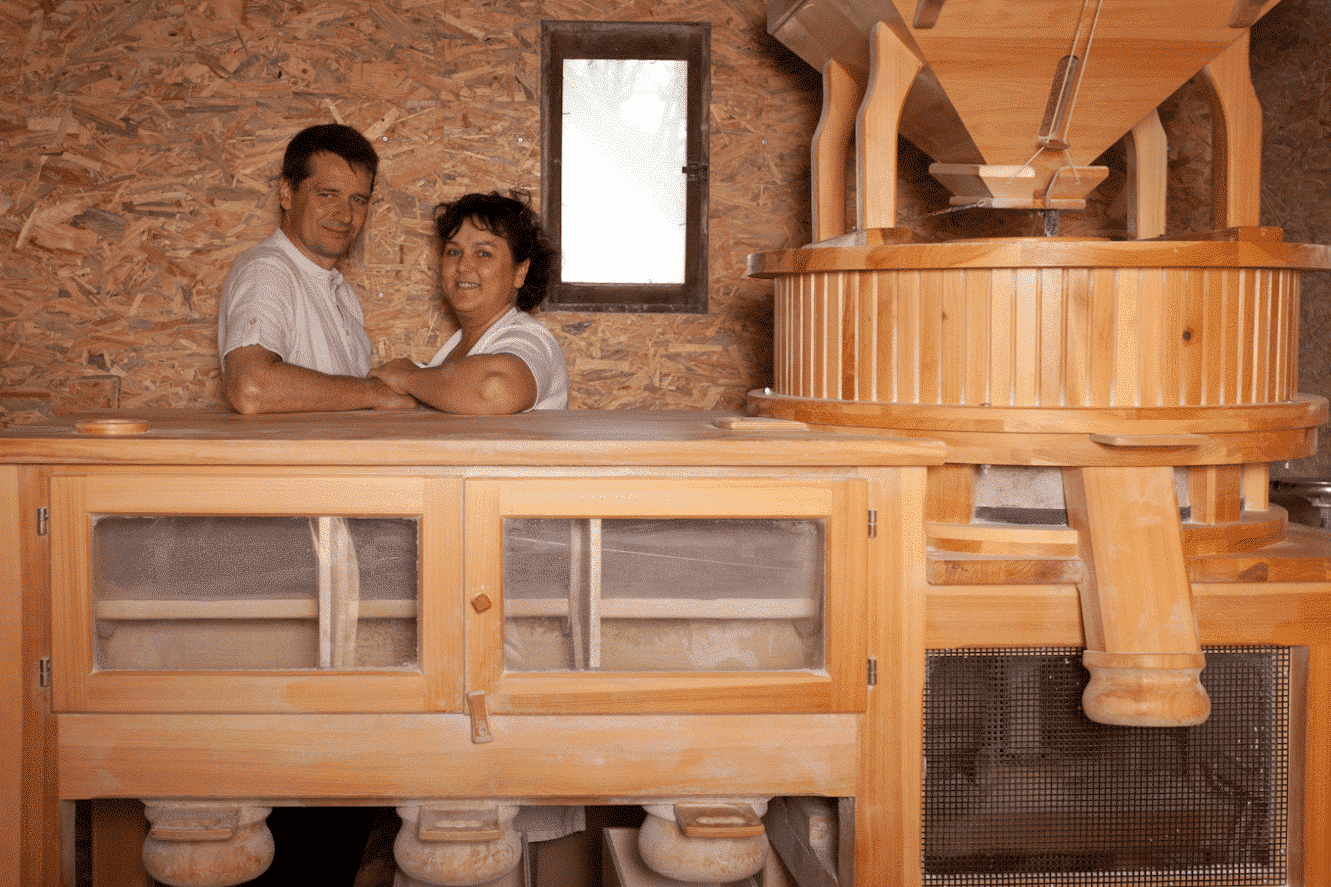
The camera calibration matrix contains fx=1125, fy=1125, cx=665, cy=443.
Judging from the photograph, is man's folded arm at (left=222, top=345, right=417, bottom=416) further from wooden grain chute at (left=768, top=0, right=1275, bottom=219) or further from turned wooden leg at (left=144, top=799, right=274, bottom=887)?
wooden grain chute at (left=768, top=0, right=1275, bottom=219)

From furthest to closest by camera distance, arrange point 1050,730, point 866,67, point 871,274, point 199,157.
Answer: point 199,157
point 866,67
point 871,274
point 1050,730

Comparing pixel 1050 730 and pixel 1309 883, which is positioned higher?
pixel 1050 730

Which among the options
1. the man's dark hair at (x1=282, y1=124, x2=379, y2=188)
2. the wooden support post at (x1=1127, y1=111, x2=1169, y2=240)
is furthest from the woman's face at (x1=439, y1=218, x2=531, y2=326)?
the wooden support post at (x1=1127, y1=111, x2=1169, y2=240)

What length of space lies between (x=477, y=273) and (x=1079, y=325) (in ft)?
5.40

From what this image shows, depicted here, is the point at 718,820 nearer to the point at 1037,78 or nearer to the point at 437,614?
the point at 437,614

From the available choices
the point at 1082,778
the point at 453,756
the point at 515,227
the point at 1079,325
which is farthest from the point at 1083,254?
the point at 515,227

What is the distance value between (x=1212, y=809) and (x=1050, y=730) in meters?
0.35

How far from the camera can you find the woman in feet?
9.45

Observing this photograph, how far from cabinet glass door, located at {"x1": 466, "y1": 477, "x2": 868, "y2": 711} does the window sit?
1577 millimetres

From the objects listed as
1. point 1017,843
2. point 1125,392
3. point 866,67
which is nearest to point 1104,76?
point 866,67

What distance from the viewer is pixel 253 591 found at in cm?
195

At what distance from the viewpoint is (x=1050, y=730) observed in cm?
207

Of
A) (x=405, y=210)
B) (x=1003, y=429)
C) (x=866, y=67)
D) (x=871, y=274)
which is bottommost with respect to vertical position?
(x=1003, y=429)

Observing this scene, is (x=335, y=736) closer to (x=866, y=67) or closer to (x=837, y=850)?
(x=837, y=850)
